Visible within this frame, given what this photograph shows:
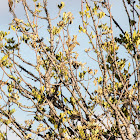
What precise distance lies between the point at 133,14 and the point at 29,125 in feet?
12.0

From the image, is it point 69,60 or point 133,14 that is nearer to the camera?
point 69,60

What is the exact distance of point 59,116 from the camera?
6.25 metres

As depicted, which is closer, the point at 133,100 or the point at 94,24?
the point at 94,24

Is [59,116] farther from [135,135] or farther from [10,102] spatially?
[135,135]

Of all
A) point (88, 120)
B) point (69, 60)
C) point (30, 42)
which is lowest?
point (88, 120)

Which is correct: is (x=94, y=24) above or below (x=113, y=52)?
above

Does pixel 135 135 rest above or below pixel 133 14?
below

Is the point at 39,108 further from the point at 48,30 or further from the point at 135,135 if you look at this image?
the point at 135,135

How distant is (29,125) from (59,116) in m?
0.86

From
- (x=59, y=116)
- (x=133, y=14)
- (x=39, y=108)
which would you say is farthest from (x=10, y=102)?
(x=133, y=14)

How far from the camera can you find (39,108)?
6336 mm

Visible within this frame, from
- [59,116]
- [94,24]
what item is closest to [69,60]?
[94,24]

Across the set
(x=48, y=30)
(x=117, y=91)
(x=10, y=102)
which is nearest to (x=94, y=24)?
(x=48, y=30)

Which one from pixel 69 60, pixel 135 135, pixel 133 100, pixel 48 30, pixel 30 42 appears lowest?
pixel 135 135
